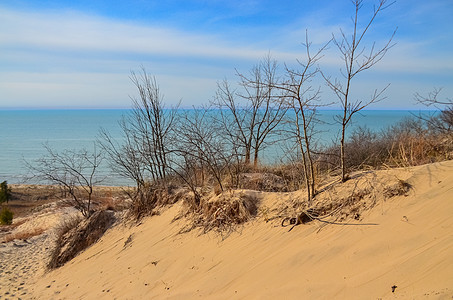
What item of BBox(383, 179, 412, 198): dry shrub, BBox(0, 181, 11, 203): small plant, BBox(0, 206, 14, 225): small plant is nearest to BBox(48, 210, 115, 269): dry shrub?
BBox(383, 179, 412, 198): dry shrub

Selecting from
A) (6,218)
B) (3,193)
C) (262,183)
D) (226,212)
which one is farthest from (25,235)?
(3,193)

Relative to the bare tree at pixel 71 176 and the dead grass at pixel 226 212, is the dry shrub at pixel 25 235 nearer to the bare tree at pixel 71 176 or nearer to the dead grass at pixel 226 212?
the bare tree at pixel 71 176

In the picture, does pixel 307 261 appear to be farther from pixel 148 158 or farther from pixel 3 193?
pixel 3 193

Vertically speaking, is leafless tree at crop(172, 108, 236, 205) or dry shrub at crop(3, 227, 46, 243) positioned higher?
leafless tree at crop(172, 108, 236, 205)

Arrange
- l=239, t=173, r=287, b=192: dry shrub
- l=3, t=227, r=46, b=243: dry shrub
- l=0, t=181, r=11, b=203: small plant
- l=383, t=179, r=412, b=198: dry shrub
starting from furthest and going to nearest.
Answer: l=0, t=181, r=11, b=203: small plant
l=3, t=227, r=46, b=243: dry shrub
l=239, t=173, r=287, b=192: dry shrub
l=383, t=179, r=412, b=198: dry shrub

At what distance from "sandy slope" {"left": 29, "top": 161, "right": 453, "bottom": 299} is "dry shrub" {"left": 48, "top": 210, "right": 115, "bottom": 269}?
79.0 inches

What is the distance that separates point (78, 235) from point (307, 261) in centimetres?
802

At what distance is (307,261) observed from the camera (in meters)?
5.36

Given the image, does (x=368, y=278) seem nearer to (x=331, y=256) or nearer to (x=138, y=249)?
(x=331, y=256)

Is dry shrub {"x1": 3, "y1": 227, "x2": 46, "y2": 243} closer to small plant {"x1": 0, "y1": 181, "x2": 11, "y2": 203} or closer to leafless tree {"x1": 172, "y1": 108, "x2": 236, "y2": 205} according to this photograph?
leafless tree {"x1": 172, "y1": 108, "x2": 236, "y2": 205}

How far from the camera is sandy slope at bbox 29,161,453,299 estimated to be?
4234mm

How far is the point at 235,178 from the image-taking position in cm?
977

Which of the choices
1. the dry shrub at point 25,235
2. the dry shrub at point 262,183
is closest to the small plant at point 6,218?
the dry shrub at point 25,235

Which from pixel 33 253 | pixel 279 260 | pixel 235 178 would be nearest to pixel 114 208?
pixel 33 253
